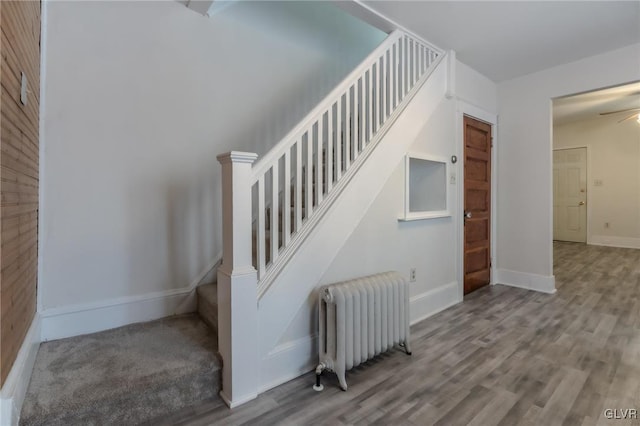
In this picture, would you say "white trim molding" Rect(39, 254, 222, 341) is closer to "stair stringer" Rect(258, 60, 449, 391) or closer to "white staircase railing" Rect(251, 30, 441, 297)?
"white staircase railing" Rect(251, 30, 441, 297)

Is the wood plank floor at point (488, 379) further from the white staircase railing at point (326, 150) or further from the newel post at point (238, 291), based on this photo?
the white staircase railing at point (326, 150)

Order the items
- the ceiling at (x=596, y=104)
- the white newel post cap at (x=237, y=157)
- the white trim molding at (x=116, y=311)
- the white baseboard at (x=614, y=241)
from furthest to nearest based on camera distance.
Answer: the white baseboard at (x=614, y=241) → the ceiling at (x=596, y=104) → the white trim molding at (x=116, y=311) → the white newel post cap at (x=237, y=157)

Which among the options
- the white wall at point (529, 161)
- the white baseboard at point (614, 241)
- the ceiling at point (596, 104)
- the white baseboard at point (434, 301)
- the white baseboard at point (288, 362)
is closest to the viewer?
the white baseboard at point (288, 362)

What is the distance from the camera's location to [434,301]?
300 centimetres

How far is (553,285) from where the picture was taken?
3607 millimetres

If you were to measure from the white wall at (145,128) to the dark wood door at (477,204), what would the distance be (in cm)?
225

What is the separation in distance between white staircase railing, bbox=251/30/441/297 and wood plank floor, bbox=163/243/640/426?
0.71 meters

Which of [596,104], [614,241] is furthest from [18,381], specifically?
[614,241]

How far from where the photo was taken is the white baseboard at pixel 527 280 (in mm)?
3580

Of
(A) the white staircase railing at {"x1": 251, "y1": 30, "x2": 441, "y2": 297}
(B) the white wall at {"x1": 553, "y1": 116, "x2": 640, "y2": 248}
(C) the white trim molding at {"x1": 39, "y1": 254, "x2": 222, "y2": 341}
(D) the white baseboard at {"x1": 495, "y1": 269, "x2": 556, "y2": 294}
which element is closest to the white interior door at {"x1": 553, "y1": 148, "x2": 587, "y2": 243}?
(B) the white wall at {"x1": 553, "y1": 116, "x2": 640, "y2": 248}

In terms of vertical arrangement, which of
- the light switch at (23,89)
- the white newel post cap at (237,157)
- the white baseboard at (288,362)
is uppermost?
the light switch at (23,89)

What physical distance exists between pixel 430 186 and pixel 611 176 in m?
5.75

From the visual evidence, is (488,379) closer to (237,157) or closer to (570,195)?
(237,157)

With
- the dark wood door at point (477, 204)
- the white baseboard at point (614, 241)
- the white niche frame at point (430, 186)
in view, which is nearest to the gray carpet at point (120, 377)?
the white niche frame at point (430, 186)
